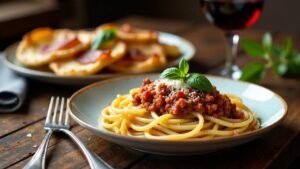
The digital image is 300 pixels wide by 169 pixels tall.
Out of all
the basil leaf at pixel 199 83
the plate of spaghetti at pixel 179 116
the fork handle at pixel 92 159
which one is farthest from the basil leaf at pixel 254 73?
the fork handle at pixel 92 159

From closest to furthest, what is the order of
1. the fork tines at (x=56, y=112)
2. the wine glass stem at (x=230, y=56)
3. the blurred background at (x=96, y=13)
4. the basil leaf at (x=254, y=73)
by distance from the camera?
the fork tines at (x=56, y=112), the basil leaf at (x=254, y=73), the wine glass stem at (x=230, y=56), the blurred background at (x=96, y=13)

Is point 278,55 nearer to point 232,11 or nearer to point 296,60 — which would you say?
point 296,60

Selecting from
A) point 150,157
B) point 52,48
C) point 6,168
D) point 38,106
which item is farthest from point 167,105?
point 52,48

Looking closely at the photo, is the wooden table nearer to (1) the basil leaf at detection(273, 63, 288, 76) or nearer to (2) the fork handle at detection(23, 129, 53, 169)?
(2) the fork handle at detection(23, 129, 53, 169)

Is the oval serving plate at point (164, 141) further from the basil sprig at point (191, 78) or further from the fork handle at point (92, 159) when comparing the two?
the basil sprig at point (191, 78)

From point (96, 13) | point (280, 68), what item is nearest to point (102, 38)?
point (280, 68)

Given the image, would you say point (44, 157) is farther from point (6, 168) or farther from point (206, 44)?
point (206, 44)

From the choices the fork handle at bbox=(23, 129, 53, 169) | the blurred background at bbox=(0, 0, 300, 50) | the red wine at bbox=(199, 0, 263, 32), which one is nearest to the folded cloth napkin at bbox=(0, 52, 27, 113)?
the fork handle at bbox=(23, 129, 53, 169)
